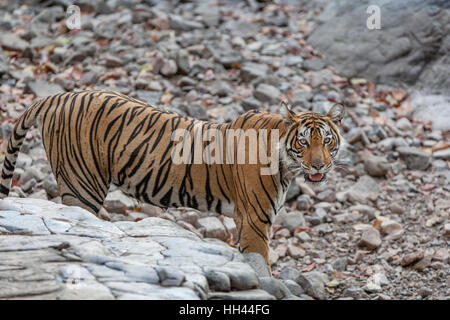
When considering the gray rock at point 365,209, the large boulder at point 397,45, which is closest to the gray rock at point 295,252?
the gray rock at point 365,209

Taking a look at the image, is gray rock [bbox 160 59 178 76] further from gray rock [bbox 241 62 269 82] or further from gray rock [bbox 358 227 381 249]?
gray rock [bbox 358 227 381 249]

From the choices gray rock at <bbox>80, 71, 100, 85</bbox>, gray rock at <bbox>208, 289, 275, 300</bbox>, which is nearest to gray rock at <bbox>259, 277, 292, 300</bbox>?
gray rock at <bbox>208, 289, 275, 300</bbox>

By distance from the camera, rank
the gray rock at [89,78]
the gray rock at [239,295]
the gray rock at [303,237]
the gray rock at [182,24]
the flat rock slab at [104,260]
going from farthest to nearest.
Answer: the gray rock at [182,24] < the gray rock at [89,78] < the gray rock at [303,237] < the gray rock at [239,295] < the flat rock slab at [104,260]

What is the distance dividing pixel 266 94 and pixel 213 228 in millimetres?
2453

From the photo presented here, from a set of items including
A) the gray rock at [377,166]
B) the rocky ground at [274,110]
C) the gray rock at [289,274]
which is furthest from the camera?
the gray rock at [377,166]

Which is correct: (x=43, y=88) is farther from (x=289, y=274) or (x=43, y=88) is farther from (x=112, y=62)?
(x=289, y=274)

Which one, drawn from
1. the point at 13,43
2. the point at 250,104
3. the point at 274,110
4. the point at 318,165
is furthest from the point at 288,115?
the point at 13,43

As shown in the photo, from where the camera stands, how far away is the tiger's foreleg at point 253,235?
4391 millimetres

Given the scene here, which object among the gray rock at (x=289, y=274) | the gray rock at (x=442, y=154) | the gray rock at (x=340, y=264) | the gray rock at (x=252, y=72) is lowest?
the gray rock at (x=340, y=264)

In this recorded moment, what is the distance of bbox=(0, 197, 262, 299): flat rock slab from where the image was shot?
3.03 m

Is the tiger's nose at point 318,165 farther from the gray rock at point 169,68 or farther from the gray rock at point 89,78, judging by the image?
the gray rock at point 89,78

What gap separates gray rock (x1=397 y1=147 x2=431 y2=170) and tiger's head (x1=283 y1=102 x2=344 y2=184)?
8.83 feet

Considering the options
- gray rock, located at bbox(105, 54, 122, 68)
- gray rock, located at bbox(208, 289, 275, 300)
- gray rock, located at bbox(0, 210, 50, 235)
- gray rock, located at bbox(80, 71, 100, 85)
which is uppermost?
gray rock, located at bbox(0, 210, 50, 235)
